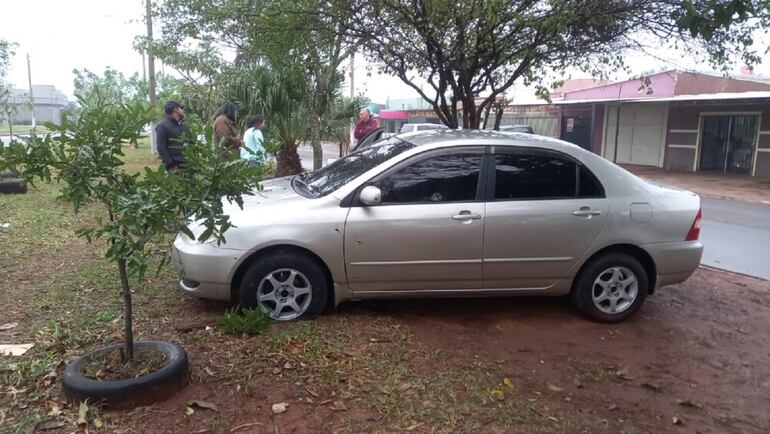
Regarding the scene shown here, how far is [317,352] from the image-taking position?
13.2 feet

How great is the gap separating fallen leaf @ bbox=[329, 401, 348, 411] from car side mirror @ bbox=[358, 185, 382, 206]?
1591mm

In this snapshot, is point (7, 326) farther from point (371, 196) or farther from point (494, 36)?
point (494, 36)

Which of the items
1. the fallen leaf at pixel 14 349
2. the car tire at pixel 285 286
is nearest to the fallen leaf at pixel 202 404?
the car tire at pixel 285 286

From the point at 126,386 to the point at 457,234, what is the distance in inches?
99.8

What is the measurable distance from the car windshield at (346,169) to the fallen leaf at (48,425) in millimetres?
2365

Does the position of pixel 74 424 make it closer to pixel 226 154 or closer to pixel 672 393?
pixel 226 154

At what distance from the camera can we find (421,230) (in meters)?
4.57

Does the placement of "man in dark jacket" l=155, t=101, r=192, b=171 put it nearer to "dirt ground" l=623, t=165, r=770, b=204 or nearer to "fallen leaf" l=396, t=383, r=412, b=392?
"fallen leaf" l=396, t=383, r=412, b=392

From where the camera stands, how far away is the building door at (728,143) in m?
20.4

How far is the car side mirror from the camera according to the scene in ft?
14.6

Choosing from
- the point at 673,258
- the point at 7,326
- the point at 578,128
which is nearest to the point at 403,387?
the point at 673,258

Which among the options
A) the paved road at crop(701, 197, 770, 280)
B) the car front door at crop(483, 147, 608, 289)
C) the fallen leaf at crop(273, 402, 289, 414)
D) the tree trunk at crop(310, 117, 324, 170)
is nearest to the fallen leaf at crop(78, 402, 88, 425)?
the fallen leaf at crop(273, 402, 289, 414)

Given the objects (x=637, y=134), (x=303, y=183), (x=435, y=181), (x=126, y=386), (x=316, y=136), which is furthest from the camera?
(x=637, y=134)

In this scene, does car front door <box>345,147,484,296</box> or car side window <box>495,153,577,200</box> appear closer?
car front door <box>345,147,484,296</box>
